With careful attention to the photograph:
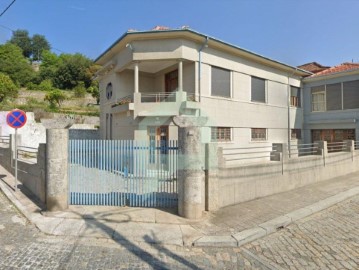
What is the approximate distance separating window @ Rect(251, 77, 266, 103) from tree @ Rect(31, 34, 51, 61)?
255ft

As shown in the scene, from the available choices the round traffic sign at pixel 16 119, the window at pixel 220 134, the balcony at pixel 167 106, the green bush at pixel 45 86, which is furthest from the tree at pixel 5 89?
the window at pixel 220 134

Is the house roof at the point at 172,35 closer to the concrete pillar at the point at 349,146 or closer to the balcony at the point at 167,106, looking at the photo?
the balcony at the point at 167,106

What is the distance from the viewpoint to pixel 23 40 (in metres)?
70.4

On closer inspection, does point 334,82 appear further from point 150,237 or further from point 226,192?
point 150,237

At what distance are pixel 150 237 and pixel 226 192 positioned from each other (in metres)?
2.66

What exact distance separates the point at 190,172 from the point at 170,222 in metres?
1.23

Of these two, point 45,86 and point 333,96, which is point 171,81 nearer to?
point 333,96

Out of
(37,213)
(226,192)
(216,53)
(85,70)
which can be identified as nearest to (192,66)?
(216,53)

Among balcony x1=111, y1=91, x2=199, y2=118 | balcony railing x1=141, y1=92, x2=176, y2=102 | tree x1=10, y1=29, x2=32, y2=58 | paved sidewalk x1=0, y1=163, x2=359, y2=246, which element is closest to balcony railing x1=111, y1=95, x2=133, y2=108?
balcony x1=111, y1=91, x2=199, y2=118

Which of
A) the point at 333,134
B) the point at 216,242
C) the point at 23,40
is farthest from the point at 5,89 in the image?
the point at 23,40

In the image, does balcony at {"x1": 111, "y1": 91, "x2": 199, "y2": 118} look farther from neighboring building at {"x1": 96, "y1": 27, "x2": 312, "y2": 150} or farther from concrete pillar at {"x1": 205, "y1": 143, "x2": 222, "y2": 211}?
concrete pillar at {"x1": 205, "y1": 143, "x2": 222, "y2": 211}

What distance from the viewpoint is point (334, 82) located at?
54.9 ft

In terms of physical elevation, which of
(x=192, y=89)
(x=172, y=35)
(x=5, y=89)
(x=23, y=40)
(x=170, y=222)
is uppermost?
(x=23, y=40)

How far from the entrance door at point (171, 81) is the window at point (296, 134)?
10260mm
